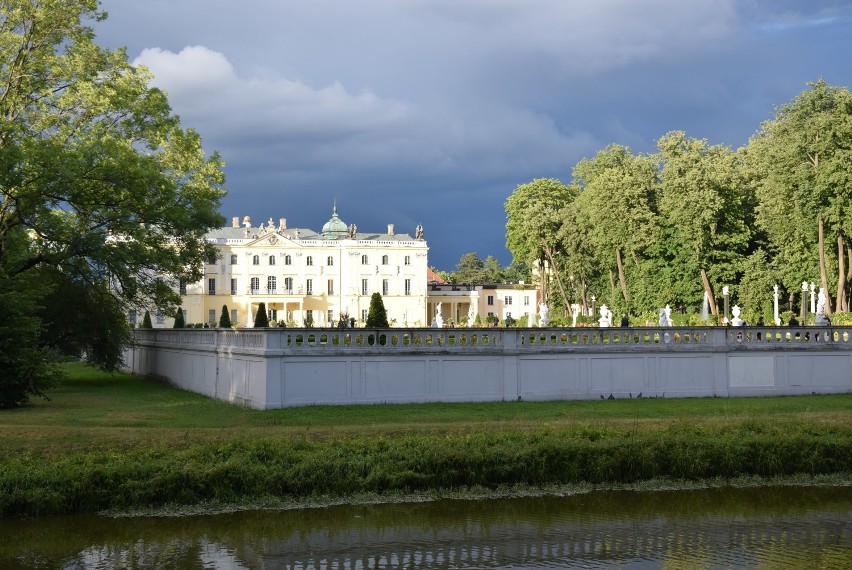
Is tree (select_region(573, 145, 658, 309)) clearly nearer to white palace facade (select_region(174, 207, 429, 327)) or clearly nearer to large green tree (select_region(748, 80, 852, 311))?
large green tree (select_region(748, 80, 852, 311))

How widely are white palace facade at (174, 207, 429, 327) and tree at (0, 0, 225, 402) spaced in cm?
7354

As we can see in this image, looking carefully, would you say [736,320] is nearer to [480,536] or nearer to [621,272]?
[480,536]

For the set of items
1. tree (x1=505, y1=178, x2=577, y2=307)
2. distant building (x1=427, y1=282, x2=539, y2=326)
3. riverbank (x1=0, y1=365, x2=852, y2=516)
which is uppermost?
tree (x1=505, y1=178, x2=577, y2=307)

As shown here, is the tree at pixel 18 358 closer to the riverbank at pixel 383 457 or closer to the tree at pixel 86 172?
the riverbank at pixel 383 457

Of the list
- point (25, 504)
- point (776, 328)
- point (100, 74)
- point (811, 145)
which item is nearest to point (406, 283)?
point (811, 145)

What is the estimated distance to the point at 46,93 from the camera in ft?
110

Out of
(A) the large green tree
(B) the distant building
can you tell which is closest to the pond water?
(A) the large green tree

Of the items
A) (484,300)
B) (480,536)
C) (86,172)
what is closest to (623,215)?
(86,172)

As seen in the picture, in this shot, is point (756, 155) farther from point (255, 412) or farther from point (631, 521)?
point (631, 521)

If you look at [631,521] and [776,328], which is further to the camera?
[776,328]

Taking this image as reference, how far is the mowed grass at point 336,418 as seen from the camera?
51.1 ft

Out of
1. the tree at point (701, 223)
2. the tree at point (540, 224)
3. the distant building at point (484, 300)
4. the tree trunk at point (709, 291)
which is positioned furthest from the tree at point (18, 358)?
the distant building at point (484, 300)

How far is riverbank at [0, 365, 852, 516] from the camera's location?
1241 centimetres

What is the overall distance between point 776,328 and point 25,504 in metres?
16.7
